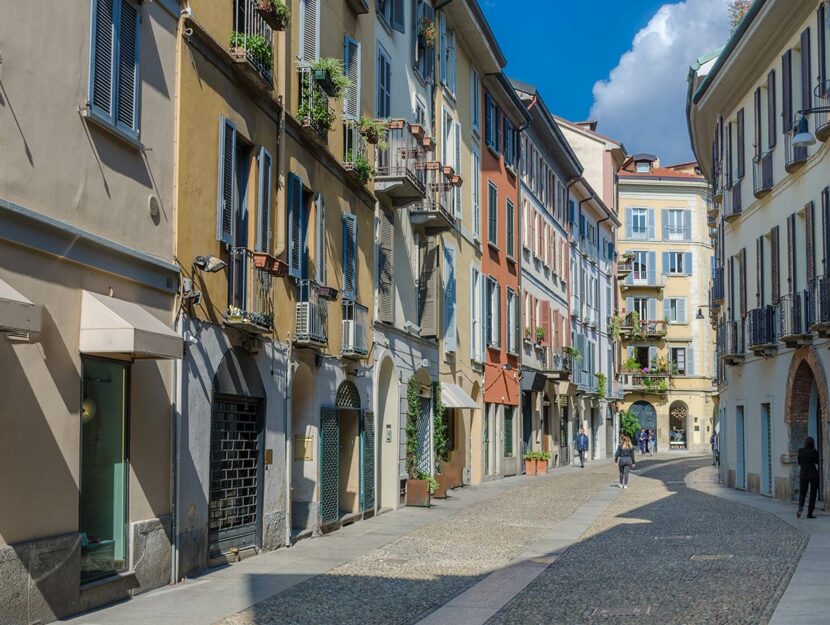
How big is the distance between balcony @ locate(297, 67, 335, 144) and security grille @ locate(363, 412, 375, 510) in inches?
218

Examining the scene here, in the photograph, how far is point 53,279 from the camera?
1005 centimetres

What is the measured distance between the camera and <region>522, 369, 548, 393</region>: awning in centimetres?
3759

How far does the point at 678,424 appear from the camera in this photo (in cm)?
7275

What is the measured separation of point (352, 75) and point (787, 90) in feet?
32.9

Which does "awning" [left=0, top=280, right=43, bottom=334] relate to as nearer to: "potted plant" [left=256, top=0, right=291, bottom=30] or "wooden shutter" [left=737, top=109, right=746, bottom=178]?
"potted plant" [left=256, top=0, right=291, bottom=30]

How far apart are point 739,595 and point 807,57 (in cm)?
1467

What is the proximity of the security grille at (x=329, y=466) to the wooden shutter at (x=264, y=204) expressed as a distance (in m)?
3.73

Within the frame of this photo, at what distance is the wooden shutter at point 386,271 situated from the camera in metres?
21.8

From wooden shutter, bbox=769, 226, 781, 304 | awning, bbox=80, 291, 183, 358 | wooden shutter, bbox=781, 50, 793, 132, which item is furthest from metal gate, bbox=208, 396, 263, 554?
wooden shutter, bbox=769, 226, 781, 304

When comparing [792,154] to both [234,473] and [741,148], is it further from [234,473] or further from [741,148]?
[234,473]

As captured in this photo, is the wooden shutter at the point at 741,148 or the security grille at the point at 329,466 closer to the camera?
the security grille at the point at 329,466

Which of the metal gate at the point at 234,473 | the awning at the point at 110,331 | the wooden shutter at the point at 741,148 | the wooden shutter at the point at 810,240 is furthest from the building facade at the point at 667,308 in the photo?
the awning at the point at 110,331

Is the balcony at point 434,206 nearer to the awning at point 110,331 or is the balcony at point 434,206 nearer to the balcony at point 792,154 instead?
the balcony at point 792,154

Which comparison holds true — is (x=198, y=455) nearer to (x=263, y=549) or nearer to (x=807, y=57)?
(x=263, y=549)
